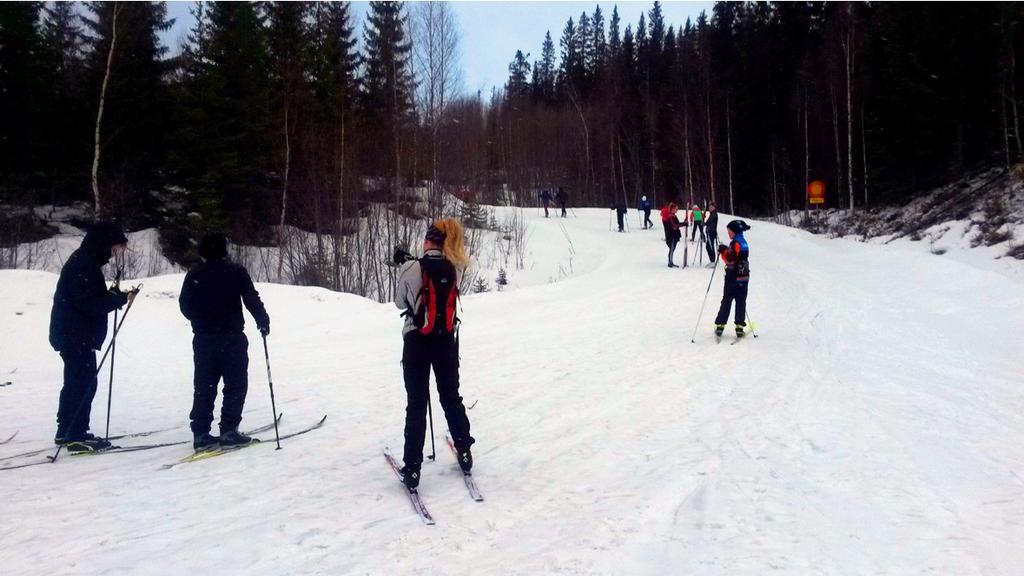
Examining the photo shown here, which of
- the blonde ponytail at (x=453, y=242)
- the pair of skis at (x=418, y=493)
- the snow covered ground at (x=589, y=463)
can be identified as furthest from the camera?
the blonde ponytail at (x=453, y=242)

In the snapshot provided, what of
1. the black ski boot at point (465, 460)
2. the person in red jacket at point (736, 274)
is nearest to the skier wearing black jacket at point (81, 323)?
the black ski boot at point (465, 460)

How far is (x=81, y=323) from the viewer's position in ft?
19.6

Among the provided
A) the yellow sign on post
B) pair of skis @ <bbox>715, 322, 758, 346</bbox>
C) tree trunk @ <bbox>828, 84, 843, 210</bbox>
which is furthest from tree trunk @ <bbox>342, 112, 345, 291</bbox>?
tree trunk @ <bbox>828, 84, 843, 210</bbox>

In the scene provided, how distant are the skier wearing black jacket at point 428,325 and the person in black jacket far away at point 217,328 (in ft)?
5.38

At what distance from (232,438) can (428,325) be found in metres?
2.56

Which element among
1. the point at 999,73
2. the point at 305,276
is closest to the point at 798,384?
the point at 305,276

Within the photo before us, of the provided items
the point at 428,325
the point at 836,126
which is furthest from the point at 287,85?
the point at 836,126

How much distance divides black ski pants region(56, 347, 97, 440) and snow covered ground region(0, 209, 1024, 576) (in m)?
0.48

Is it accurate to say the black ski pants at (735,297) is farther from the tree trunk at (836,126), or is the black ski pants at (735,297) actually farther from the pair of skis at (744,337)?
the tree trunk at (836,126)

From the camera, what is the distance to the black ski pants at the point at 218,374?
5.86m

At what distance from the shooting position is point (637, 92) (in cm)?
6238

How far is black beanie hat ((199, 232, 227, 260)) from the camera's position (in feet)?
19.2

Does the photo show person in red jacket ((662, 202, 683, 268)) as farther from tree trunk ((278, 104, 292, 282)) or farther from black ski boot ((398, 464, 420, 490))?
black ski boot ((398, 464, 420, 490))

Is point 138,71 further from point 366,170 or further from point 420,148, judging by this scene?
point 420,148
